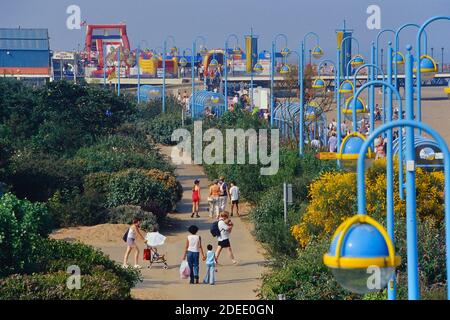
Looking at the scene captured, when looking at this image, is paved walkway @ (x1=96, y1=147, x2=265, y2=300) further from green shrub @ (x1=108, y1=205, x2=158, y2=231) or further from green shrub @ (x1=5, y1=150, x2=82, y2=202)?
green shrub @ (x1=5, y1=150, x2=82, y2=202)

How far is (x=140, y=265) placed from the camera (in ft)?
73.3

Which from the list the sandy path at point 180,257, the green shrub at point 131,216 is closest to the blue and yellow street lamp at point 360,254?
the sandy path at point 180,257

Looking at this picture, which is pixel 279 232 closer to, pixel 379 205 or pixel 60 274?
pixel 379 205

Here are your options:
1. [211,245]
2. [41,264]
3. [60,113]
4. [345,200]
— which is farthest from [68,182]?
[41,264]

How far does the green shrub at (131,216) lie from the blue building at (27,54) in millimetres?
66837

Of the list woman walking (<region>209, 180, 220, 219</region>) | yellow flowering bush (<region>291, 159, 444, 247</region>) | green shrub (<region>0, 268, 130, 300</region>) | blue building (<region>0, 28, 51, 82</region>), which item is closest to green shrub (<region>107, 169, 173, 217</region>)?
woman walking (<region>209, 180, 220, 219</region>)

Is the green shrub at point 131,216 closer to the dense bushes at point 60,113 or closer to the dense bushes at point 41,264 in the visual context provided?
the dense bushes at point 41,264

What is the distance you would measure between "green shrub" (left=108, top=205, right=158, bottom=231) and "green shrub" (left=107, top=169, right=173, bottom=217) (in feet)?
2.00

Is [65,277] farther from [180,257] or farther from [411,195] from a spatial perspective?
[180,257]

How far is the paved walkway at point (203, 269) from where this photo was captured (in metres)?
19.1

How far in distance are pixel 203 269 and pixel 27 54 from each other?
78.9m

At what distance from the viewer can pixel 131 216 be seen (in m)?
27.7
